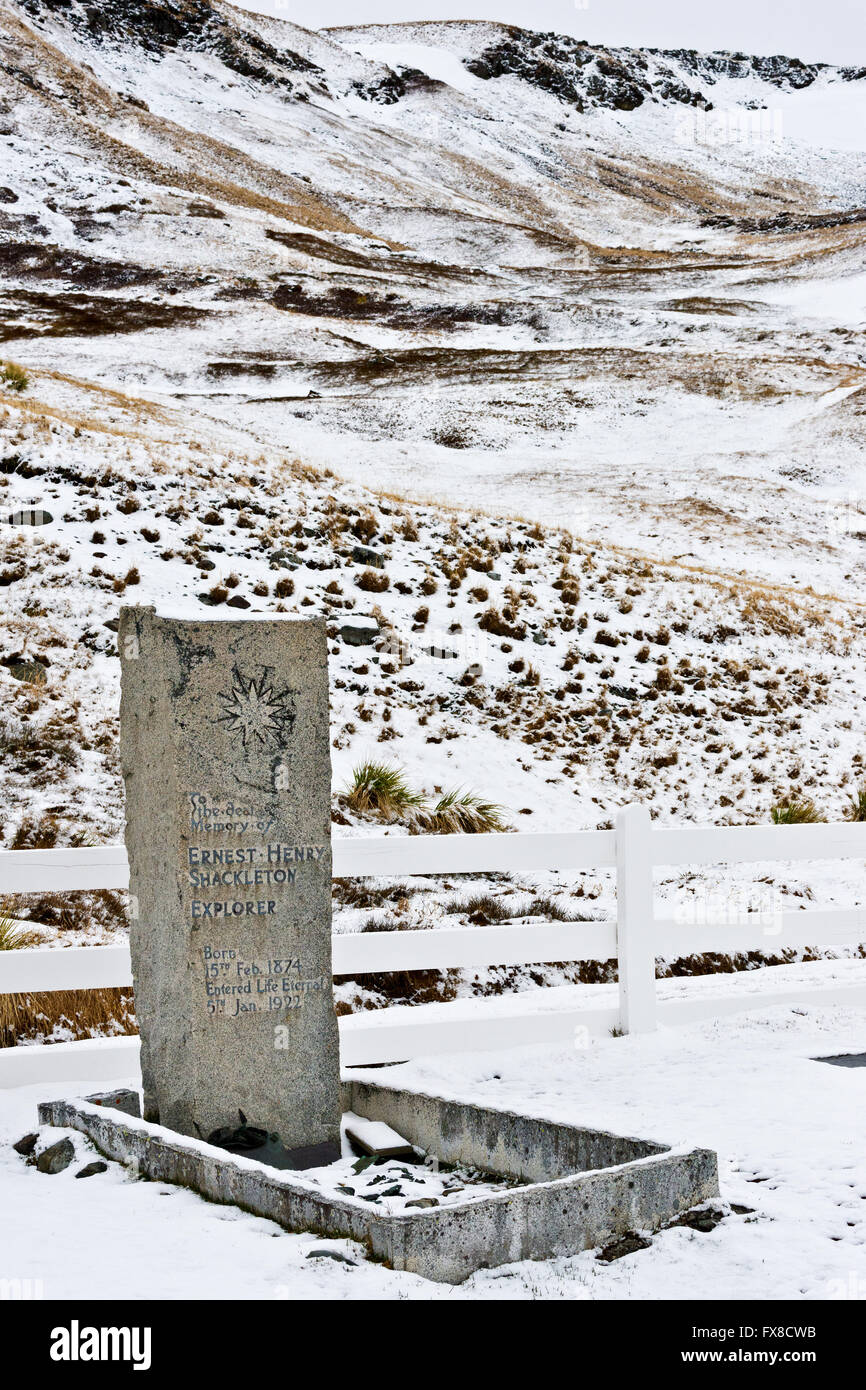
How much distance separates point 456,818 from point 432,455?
30.0m

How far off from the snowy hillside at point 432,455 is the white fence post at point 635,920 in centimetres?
287

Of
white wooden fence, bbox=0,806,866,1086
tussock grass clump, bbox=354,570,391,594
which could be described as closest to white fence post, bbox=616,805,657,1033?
white wooden fence, bbox=0,806,866,1086

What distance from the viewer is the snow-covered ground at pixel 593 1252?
3.95 m

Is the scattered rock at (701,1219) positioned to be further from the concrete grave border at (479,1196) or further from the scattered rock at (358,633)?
the scattered rock at (358,633)

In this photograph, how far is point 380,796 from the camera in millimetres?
14711

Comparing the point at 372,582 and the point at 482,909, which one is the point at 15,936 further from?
the point at 372,582

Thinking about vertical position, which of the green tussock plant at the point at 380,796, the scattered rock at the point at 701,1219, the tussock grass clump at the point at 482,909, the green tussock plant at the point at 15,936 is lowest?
the tussock grass clump at the point at 482,909

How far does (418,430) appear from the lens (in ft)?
151

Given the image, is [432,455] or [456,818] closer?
[456,818]

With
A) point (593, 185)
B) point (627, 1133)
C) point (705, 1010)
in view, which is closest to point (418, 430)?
point (705, 1010)

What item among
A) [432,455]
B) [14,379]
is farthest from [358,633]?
[432,455]

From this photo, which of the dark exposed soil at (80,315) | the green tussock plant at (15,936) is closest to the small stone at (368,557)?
the green tussock plant at (15,936)

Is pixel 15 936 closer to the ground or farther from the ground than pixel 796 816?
farther from the ground

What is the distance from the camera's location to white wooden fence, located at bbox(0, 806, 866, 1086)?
22.6 feet
